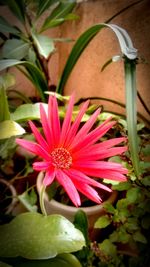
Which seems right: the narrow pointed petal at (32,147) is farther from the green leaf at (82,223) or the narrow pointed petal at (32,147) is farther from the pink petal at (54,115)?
the green leaf at (82,223)

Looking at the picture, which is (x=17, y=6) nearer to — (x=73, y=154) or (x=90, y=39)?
(x=90, y=39)

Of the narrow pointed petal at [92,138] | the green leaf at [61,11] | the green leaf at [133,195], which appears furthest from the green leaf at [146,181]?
the green leaf at [61,11]

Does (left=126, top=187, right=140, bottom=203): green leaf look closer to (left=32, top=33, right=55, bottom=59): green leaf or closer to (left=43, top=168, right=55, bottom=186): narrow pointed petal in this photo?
(left=43, top=168, right=55, bottom=186): narrow pointed petal

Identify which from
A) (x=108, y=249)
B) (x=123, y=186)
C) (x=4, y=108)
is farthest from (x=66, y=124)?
(x=108, y=249)

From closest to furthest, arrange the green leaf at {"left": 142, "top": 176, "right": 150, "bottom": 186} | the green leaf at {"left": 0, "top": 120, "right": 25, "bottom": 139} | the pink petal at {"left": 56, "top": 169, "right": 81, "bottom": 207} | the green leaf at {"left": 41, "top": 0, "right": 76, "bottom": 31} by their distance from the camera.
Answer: the pink petal at {"left": 56, "top": 169, "right": 81, "bottom": 207}
the green leaf at {"left": 0, "top": 120, "right": 25, "bottom": 139}
the green leaf at {"left": 142, "top": 176, "right": 150, "bottom": 186}
the green leaf at {"left": 41, "top": 0, "right": 76, "bottom": 31}

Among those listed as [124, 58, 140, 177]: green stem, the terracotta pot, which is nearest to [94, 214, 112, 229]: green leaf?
the terracotta pot

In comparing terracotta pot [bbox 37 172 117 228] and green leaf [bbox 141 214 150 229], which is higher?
green leaf [bbox 141 214 150 229]
